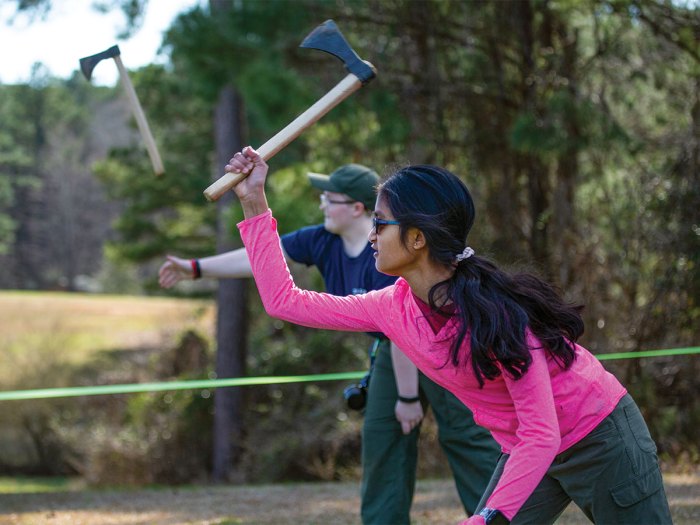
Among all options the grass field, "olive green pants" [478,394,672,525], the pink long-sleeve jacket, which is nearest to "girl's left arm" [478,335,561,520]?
the pink long-sleeve jacket

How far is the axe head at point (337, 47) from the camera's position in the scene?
3.24 meters

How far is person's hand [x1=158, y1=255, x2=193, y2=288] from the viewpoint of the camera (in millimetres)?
4516

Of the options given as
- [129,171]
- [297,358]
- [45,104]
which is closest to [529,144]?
[297,358]

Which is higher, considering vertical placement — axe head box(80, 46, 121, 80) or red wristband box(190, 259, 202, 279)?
axe head box(80, 46, 121, 80)

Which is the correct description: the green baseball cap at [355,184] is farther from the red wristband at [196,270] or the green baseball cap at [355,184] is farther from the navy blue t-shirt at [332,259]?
the red wristband at [196,270]

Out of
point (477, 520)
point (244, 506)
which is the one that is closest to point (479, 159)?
point (244, 506)

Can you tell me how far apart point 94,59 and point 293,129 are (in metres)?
1.93

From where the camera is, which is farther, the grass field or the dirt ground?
the grass field

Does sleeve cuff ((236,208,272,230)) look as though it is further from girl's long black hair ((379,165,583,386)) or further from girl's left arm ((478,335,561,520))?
girl's left arm ((478,335,561,520))

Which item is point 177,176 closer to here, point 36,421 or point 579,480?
point 36,421

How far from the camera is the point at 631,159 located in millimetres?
10430

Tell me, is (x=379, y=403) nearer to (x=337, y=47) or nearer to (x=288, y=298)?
(x=288, y=298)

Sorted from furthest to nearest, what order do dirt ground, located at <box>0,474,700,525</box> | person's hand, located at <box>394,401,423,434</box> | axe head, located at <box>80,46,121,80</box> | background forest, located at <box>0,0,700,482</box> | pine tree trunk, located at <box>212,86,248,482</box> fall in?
pine tree trunk, located at <box>212,86,248,482</box> → background forest, located at <box>0,0,700,482</box> → dirt ground, located at <box>0,474,700,525</box> → axe head, located at <box>80,46,121,80</box> → person's hand, located at <box>394,401,423,434</box>

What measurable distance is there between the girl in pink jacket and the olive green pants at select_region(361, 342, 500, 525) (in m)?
1.65
